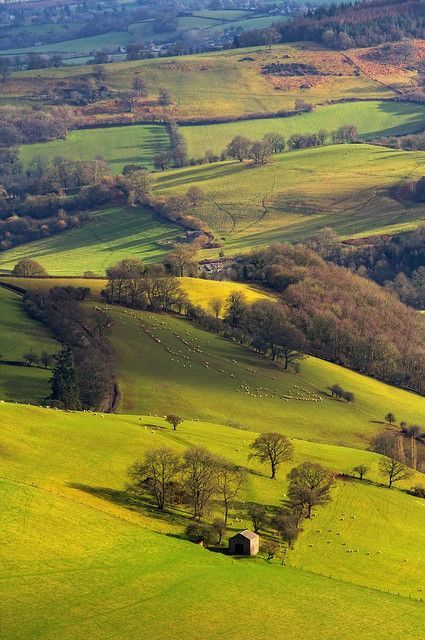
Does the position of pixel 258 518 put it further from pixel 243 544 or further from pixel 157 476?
pixel 157 476

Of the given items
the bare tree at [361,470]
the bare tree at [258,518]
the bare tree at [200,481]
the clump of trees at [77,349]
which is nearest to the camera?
the bare tree at [258,518]

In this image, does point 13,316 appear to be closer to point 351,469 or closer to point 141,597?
point 351,469

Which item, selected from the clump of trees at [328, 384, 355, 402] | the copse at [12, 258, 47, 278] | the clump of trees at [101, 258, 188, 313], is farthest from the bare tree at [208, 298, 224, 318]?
the copse at [12, 258, 47, 278]

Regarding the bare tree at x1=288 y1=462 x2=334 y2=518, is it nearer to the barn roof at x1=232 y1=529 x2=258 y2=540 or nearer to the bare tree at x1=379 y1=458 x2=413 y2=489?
the bare tree at x1=379 y1=458 x2=413 y2=489

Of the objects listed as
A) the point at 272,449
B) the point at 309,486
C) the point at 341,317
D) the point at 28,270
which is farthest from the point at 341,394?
the point at 28,270

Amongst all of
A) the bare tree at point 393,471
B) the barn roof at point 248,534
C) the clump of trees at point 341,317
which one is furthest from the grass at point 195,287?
the barn roof at point 248,534

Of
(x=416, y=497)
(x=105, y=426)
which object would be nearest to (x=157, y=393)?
(x=105, y=426)

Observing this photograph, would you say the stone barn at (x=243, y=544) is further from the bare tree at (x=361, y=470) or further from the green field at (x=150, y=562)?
the bare tree at (x=361, y=470)
